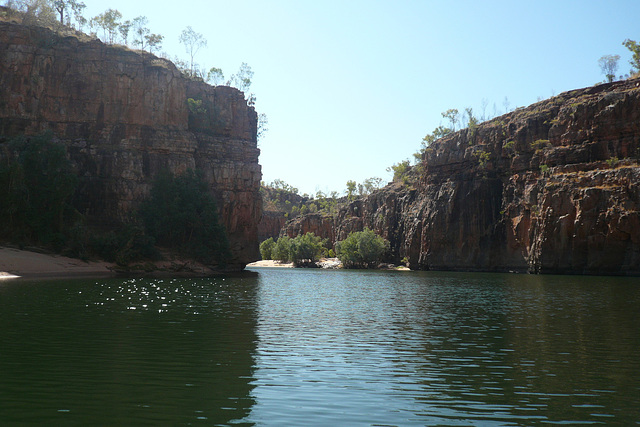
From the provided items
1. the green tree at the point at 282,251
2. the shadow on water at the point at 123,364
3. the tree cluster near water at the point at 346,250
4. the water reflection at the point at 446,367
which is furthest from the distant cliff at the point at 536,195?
the shadow on water at the point at 123,364

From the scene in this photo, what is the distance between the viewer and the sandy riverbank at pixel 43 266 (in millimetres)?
50344

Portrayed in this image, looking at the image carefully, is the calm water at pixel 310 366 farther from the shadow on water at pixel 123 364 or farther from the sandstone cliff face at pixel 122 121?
the sandstone cliff face at pixel 122 121

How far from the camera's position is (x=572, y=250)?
78.8 m

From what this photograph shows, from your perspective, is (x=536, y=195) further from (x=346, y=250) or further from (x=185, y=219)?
(x=185, y=219)

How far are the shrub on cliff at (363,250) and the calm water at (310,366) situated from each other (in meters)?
91.2

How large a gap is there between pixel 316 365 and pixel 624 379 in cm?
757

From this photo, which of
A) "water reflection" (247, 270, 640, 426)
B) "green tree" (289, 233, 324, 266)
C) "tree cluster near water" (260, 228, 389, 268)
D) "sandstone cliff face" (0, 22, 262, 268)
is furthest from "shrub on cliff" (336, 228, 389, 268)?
"water reflection" (247, 270, 640, 426)

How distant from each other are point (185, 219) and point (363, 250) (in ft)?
184

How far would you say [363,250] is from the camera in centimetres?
11881

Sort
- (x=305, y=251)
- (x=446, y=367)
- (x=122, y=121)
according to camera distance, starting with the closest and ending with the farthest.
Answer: (x=446, y=367)
(x=122, y=121)
(x=305, y=251)

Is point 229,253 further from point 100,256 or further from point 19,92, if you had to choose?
point 19,92

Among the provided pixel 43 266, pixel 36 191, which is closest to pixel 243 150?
pixel 36 191

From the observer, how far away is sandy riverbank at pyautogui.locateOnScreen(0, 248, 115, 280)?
50344 mm

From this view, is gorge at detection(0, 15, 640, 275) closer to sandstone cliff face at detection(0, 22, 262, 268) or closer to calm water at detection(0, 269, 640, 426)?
sandstone cliff face at detection(0, 22, 262, 268)
